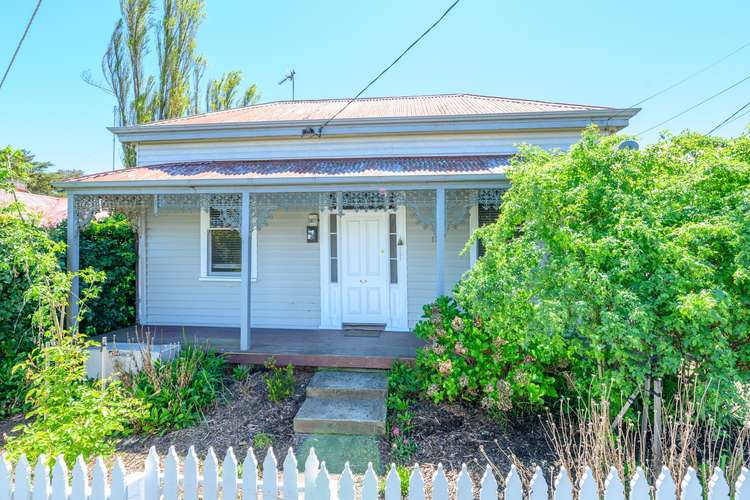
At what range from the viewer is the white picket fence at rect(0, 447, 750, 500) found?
2.12 metres

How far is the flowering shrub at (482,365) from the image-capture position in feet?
13.9

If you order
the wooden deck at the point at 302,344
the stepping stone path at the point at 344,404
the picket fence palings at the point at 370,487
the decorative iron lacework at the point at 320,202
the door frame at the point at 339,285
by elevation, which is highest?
the decorative iron lacework at the point at 320,202

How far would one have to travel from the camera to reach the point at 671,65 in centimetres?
1093

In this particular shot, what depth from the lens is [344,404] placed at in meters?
4.80

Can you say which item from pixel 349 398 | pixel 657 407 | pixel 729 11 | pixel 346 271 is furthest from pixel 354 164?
pixel 729 11

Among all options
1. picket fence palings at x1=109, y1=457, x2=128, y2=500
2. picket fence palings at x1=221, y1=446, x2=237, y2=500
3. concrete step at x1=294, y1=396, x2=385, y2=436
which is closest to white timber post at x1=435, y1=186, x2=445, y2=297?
concrete step at x1=294, y1=396, x2=385, y2=436

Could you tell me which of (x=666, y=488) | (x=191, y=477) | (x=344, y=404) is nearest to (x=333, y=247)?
(x=344, y=404)

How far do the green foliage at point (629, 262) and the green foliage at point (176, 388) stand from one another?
353 centimetres

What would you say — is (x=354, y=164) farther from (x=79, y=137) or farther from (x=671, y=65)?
(x=79, y=137)

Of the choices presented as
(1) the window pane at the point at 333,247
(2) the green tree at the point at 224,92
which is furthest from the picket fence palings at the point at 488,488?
(2) the green tree at the point at 224,92

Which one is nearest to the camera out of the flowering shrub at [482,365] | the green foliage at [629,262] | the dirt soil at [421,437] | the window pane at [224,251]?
the green foliage at [629,262]

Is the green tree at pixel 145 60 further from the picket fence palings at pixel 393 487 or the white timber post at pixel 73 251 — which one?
the picket fence palings at pixel 393 487

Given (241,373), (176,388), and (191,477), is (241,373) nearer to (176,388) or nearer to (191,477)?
(176,388)

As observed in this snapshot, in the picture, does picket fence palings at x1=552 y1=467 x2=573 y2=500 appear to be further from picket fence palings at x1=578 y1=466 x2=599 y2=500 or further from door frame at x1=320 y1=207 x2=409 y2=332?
door frame at x1=320 y1=207 x2=409 y2=332
